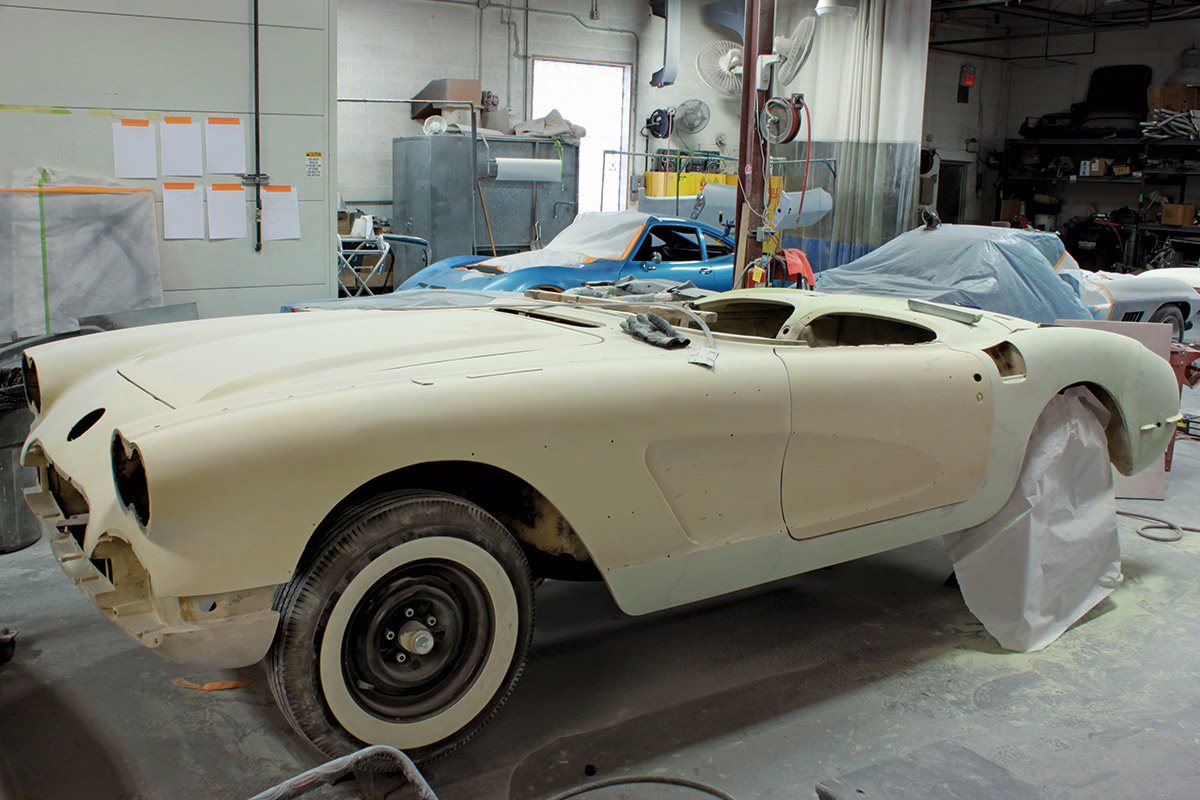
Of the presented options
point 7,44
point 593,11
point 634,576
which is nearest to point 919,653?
point 634,576

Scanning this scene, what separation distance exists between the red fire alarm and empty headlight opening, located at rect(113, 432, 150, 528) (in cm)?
1821

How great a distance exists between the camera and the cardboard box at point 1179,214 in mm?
14547

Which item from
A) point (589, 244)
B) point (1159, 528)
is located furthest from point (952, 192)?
point (1159, 528)

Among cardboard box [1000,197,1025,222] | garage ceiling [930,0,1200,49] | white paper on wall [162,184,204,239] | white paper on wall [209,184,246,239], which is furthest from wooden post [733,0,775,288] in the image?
cardboard box [1000,197,1025,222]

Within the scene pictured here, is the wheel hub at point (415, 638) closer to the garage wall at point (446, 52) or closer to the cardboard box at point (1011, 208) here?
the garage wall at point (446, 52)

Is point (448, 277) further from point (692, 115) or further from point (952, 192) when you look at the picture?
point (952, 192)

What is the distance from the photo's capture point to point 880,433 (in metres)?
2.63

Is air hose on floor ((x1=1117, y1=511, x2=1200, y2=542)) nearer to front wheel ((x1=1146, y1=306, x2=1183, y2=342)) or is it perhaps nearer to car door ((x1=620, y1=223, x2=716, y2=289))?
car door ((x1=620, y1=223, x2=716, y2=289))

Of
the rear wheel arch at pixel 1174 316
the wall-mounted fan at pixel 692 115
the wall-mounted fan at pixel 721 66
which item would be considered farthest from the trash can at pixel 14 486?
the wall-mounted fan at pixel 692 115

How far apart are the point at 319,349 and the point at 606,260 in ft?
17.6

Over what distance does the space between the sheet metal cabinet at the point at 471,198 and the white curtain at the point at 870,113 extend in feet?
10.5

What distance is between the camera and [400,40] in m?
12.1

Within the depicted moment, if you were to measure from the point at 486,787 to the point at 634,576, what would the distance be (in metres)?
0.60

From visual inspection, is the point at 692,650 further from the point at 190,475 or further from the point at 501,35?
the point at 501,35
